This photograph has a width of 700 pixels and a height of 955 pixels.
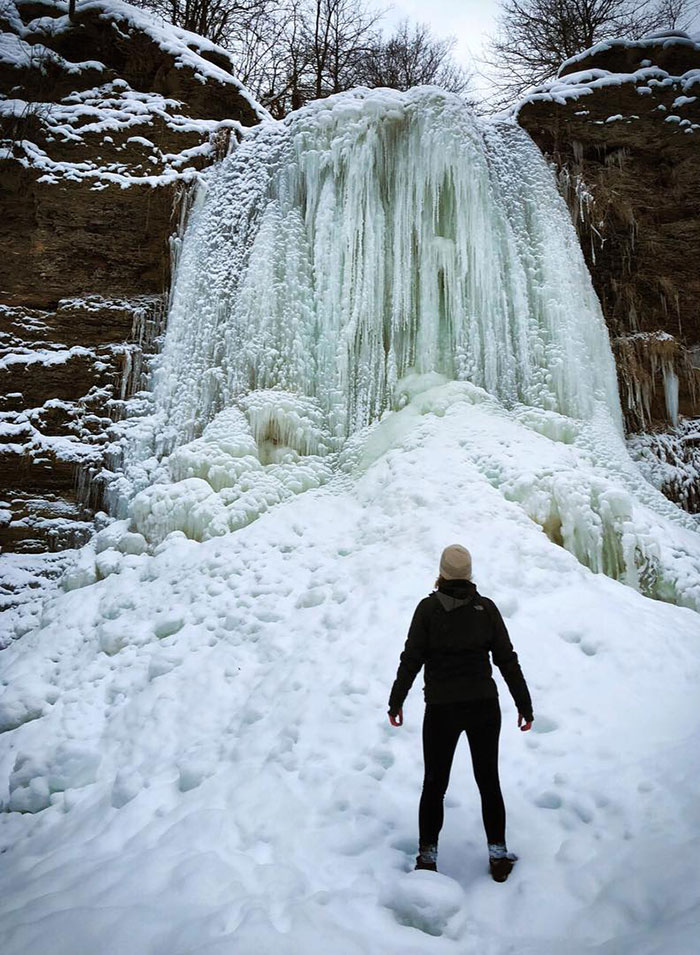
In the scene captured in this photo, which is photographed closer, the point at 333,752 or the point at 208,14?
the point at 333,752

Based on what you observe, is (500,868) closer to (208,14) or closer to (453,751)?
(453,751)

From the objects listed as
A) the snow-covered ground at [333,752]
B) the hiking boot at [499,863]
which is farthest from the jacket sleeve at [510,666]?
the snow-covered ground at [333,752]

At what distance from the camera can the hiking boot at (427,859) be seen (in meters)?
2.15

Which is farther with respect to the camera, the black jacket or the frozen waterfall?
the frozen waterfall

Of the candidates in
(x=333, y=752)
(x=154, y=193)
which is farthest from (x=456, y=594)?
(x=154, y=193)

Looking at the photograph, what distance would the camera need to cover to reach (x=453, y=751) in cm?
216

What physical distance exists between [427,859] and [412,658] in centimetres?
71

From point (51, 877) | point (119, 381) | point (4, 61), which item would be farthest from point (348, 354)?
point (4, 61)

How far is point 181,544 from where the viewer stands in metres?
5.15

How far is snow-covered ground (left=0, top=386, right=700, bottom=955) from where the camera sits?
1964 millimetres

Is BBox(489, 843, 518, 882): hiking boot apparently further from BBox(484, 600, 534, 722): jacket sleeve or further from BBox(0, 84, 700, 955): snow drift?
BBox(484, 600, 534, 722): jacket sleeve

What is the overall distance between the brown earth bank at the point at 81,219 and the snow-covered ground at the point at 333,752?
2.01 metres

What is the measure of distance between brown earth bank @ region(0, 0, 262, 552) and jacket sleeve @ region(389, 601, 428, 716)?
496cm

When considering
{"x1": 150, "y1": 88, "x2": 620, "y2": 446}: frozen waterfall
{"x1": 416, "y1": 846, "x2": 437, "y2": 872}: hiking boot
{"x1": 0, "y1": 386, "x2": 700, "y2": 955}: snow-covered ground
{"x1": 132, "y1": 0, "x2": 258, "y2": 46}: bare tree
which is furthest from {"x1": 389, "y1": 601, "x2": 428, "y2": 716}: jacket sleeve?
{"x1": 132, "y1": 0, "x2": 258, "y2": 46}: bare tree
